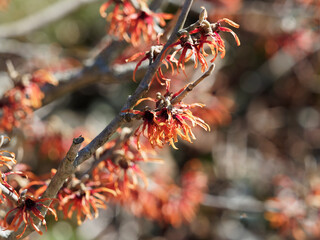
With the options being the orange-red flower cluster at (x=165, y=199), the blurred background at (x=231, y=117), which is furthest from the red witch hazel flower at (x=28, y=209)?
the blurred background at (x=231, y=117)

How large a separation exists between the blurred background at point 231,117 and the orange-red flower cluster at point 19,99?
88cm

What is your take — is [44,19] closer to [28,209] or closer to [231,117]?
[231,117]

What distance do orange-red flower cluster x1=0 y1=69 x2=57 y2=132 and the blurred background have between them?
0.88 meters

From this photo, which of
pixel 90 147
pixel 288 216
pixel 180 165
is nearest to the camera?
pixel 90 147

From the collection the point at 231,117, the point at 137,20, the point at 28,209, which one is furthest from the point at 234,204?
the point at 28,209

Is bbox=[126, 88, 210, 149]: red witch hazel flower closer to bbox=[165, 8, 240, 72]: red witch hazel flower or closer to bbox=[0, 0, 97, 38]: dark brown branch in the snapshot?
bbox=[165, 8, 240, 72]: red witch hazel flower

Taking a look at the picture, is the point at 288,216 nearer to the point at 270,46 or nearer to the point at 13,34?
the point at 270,46

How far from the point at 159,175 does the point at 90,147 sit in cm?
207

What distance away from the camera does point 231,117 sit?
4.54 metres

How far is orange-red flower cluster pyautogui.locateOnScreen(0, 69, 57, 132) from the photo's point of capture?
2027 mm

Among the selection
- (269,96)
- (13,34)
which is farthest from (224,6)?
(13,34)

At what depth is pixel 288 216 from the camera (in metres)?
3.05

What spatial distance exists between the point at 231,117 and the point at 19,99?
2.94 metres

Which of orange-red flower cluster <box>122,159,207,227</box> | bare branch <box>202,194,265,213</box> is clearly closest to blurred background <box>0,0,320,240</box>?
bare branch <box>202,194,265,213</box>
